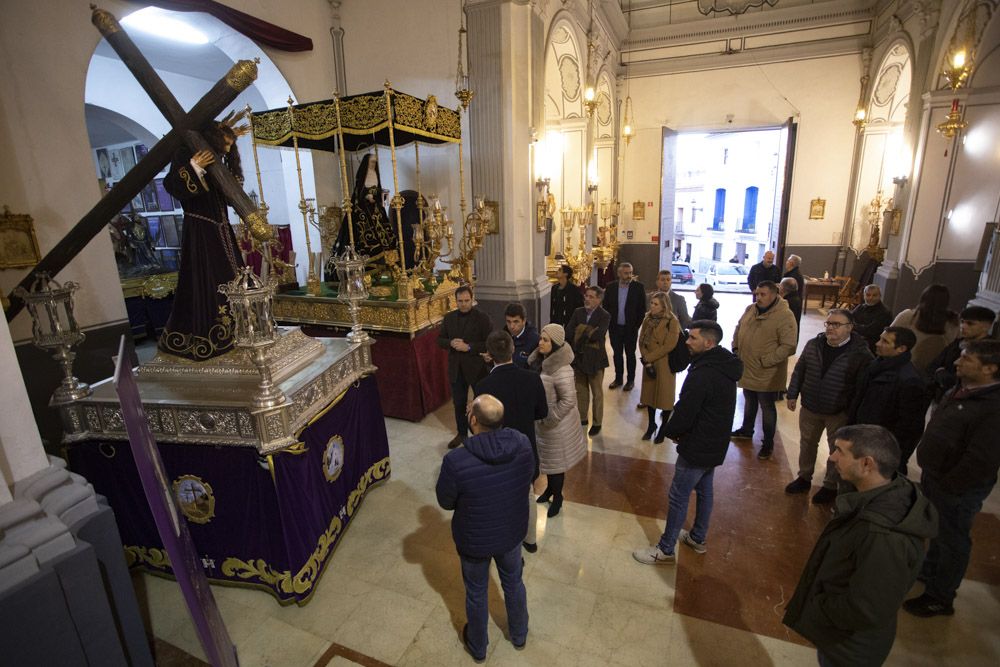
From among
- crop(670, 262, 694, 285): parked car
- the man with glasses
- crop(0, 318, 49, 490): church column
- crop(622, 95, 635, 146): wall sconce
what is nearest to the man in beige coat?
the man with glasses

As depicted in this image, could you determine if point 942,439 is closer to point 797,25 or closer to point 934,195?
point 934,195

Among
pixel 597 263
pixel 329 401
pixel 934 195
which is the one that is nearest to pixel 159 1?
pixel 329 401

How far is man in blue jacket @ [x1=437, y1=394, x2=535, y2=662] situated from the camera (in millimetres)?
2307

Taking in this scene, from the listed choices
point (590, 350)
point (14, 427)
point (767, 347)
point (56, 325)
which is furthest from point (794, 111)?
point (14, 427)

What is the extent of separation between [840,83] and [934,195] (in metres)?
4.61

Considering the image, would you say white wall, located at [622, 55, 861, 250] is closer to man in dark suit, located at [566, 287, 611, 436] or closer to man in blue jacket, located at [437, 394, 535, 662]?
man in dark suit, located at [566, 287, 611, 436]

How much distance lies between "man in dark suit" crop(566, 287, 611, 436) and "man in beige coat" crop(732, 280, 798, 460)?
131 centimetres

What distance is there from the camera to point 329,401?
3.43 m

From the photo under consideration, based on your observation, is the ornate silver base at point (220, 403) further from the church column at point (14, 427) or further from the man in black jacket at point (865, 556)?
the man in black jacket at point (865, 556)

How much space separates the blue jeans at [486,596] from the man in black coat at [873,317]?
463 centimetres

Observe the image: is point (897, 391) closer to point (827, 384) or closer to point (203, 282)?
point (827, 384)

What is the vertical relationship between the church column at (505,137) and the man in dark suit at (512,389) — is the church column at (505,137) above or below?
above

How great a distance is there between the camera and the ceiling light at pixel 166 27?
6.34 m

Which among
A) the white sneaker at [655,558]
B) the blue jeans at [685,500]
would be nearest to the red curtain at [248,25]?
the blue jeans at [685,500]
